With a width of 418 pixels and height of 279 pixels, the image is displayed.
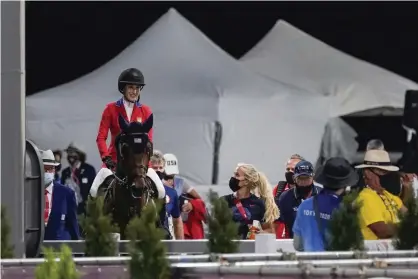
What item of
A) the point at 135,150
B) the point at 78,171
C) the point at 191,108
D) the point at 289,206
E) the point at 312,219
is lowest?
the point at 312,219

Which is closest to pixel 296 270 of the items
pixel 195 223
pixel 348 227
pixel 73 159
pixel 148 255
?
pixel 148 255

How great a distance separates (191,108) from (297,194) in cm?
950

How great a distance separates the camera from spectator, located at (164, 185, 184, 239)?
1263cm

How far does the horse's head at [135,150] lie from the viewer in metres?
11.4

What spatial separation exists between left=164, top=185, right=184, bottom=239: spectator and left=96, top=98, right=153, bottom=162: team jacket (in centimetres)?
92

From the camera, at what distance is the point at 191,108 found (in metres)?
21.9

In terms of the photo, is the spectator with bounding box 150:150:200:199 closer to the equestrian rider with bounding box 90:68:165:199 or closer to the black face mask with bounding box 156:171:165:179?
the black face mask with bounding box 156:171:165:179

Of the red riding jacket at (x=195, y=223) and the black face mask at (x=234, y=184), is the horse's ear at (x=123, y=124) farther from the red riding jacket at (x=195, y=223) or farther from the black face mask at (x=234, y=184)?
the red riding jacket at (x=195, y=223)

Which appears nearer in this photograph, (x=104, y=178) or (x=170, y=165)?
(x=104, y=178)

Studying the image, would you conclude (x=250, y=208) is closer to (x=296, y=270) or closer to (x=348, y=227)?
(x=348, y=227)

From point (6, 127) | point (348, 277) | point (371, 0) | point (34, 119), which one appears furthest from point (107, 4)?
point (348, 277)

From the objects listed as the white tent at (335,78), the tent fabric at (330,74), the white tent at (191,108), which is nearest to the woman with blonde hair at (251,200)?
the white tent at (191,108)

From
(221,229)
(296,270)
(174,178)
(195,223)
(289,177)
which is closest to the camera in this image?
(296,270)

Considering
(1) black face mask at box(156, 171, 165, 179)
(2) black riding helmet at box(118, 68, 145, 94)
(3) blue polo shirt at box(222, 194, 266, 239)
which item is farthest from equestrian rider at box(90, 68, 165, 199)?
(1) black face mask at box(156, 171, 165, 179)
